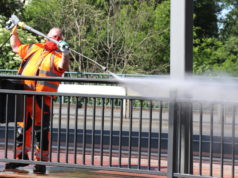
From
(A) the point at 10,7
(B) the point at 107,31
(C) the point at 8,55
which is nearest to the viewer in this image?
(C) the point at 8,55

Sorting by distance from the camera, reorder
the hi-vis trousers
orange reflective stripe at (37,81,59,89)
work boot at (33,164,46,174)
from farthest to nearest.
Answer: orange reflective stripe at (37,81,59,89), work boot at (33,164,46,174), the hi-vis trousers

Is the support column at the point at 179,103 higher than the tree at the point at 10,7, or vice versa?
the tree at the point at 10,7

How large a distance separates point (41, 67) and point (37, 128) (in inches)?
30.8

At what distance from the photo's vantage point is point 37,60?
26.1 ft

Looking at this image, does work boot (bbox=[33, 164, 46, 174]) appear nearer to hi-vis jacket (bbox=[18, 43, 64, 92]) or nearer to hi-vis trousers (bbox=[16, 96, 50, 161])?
hi-vis trousers (bbox=[16, 96, 50, 161])

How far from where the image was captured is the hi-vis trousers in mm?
7258

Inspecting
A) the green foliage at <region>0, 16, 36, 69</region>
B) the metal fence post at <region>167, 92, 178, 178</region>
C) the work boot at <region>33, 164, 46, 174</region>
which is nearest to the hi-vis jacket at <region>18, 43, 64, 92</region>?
the work boot at <region>33, 164, 46, 174</region>

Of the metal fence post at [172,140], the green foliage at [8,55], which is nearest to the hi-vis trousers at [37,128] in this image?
the metal fence post at [172,140]

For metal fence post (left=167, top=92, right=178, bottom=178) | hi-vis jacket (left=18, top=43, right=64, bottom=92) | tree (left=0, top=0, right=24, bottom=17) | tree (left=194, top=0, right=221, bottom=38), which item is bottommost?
metal fence post (left=167, top=92, right=178, bottom=178)

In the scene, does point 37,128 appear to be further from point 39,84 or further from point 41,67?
point 41,67

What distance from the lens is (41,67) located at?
7.89 meters

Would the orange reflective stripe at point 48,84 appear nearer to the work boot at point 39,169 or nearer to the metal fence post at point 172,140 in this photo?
the work boot at point 39,169

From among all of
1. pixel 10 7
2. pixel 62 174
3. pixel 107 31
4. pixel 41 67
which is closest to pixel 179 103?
pixel 62 174

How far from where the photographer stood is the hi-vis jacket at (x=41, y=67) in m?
7.83
